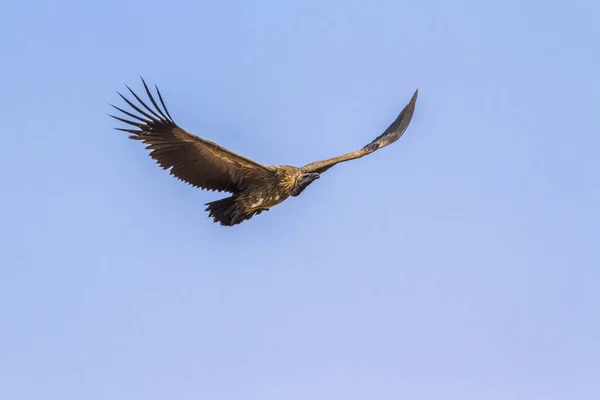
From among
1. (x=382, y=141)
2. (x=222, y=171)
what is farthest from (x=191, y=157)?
(x=382, y=141)

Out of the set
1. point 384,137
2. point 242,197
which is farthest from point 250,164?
point 384,137

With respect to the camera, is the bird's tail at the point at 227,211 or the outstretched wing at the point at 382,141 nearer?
the bird's tail at the point at 227,211

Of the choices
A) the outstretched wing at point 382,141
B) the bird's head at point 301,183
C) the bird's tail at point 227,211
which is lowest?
the bird's tail at point 227,211

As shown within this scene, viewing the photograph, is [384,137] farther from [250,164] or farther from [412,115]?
[250,164]

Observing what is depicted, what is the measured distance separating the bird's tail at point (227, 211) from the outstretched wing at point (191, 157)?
32 centimetres

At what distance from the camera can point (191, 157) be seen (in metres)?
21.5

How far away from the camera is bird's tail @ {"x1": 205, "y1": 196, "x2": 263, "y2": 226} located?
866 inches

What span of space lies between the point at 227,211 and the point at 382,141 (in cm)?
488

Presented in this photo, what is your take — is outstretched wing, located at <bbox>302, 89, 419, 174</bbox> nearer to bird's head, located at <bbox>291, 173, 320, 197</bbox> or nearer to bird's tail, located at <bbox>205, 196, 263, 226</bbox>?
bird's head, located at <bbox>291, 173, 320, 197</bbox>

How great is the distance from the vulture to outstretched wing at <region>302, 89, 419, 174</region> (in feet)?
0.20

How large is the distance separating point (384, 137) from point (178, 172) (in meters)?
6.09

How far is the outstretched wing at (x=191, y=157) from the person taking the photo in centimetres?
2053

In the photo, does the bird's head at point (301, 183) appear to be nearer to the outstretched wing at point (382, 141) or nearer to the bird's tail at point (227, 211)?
the outstretched wing at point (382, 141)

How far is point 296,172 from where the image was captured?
2236cm
